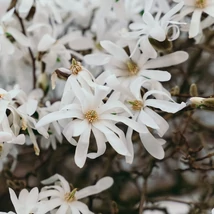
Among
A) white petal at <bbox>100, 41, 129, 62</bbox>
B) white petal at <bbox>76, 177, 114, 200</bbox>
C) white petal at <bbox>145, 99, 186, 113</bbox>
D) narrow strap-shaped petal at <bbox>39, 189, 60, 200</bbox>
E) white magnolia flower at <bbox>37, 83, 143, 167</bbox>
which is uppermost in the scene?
white petal at <bbox>100, 41, 129, 62</bbox>

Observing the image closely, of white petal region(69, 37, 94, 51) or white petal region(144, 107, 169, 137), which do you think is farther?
white petal region(69, 37, 94, 51)

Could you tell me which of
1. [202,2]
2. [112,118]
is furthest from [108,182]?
[202,2]

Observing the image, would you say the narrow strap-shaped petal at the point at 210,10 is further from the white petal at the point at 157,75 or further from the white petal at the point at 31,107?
the white petal at the point at 31,107

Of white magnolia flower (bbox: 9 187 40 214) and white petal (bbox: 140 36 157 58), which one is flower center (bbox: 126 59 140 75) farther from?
white magnolia flower (bbox: 9 187 40 214)

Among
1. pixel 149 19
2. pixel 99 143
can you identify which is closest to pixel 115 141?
pixel 99 143

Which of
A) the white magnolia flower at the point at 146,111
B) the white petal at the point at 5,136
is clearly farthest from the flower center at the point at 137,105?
the white petal at the point at 5,136

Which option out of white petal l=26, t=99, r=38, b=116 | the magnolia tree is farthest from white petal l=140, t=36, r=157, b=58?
white petal l=26, t=99, r=38, b=116

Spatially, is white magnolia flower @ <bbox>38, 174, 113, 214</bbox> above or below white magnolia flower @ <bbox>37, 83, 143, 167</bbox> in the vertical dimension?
below
